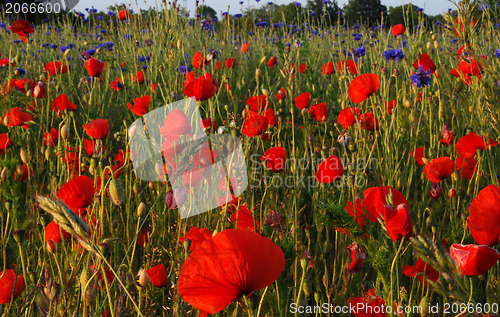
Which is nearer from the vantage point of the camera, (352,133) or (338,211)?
(338,211)

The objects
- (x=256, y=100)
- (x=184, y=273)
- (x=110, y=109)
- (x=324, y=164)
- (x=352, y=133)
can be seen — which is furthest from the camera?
(x=110, y=109)

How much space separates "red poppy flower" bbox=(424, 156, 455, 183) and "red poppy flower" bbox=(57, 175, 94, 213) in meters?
1.08

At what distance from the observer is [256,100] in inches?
77.2

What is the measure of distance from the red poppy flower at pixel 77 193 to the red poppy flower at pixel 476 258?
89 centimetres

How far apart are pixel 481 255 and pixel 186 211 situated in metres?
0.97

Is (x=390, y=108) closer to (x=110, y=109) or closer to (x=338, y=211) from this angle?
(x=338, y=211)

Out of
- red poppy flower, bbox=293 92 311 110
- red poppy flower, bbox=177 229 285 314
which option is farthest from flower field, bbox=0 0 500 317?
red poppy flower, bbox=293 92 311 110

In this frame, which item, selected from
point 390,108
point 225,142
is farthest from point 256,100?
point 390,108

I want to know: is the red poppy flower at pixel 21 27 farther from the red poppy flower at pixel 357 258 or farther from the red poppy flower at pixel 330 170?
the red poppy flower at pixel 357 258

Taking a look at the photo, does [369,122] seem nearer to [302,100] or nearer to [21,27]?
[302,100]

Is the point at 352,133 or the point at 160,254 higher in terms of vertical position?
the point at 352,133

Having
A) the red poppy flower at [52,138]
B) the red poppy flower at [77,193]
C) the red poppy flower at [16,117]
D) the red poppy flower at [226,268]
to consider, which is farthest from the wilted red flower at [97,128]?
the red poppy flower at [226,268]

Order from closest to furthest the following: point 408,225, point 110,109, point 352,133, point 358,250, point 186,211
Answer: point 408,225 < point 358,250 < point 186,211 < point 352,133 < point 110,109

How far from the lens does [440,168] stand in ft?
4.34
